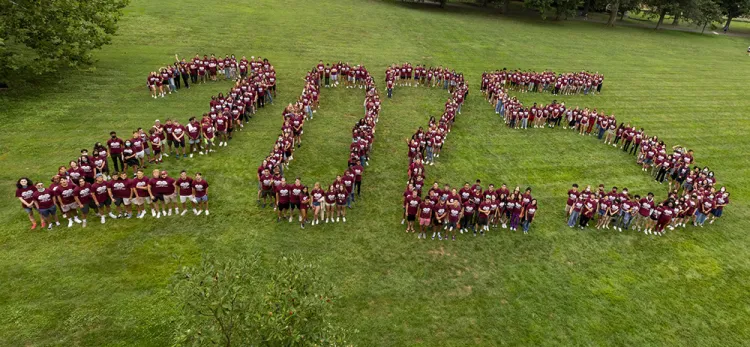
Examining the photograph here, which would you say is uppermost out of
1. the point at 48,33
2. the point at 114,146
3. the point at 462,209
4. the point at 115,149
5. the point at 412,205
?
the point at 48,33

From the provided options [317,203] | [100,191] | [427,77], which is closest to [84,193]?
[100,191]

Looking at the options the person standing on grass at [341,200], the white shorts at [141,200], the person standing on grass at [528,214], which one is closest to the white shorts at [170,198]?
the white shorts at [141,200]

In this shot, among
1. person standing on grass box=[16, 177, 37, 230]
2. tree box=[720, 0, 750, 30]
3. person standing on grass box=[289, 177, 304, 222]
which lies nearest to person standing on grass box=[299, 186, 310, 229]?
person standing on grass box=[289, 177, 304, 222]

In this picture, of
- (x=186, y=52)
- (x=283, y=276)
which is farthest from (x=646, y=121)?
(x=186, y=52)

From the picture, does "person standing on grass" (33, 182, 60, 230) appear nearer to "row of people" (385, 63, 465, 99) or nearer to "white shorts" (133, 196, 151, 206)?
"white shorts" (133, 196, 151, 206)

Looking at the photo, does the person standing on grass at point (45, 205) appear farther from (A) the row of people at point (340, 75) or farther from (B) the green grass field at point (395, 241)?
(A) the row of people at point (340, 75)

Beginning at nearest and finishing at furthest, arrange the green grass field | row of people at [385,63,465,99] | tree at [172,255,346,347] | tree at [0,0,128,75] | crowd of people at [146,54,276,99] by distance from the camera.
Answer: tree at [172,255,346,347]
the green grass field
tree at [0,0,128,75]
crowd of people at [146,54,276,99]
row of people at [385,63,465,99]

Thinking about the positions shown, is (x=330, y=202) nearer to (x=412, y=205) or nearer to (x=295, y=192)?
(x=295, y=192)
